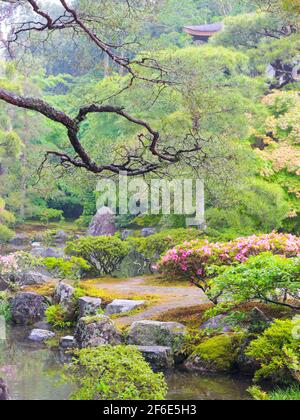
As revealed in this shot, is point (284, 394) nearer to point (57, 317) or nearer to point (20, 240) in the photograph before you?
point (57, 317)

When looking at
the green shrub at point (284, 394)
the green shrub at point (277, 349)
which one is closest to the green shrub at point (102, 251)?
the green shrub at point (277, 349)

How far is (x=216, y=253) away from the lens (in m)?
8.17

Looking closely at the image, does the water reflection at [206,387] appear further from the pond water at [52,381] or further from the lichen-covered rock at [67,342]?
the lichen-covered rock at [67,342]

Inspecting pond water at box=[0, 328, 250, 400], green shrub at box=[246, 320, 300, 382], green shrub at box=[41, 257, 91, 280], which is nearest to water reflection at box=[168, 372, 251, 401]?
pond water at box=[0, 328, 250, 400]

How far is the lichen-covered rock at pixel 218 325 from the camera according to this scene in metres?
7.19

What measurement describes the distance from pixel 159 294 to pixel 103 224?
351 inches

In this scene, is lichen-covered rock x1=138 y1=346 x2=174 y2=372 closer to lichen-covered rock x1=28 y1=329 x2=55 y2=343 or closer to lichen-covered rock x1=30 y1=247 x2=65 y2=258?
lichen-covered rock x1=28 y1=329 x2=55 y2=343

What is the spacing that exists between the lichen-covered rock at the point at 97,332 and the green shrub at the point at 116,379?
2621mm

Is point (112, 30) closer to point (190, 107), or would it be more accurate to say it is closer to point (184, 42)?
point (190, 107)

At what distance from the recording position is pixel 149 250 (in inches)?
490

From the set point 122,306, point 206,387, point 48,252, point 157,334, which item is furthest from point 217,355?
point 48,252

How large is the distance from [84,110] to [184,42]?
74.4 ft

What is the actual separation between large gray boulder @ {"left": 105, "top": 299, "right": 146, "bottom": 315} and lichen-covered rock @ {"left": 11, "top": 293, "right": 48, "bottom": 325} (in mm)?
1213

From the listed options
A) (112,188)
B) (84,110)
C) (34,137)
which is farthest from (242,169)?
(34,137)
